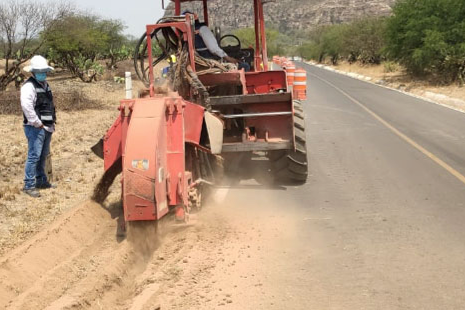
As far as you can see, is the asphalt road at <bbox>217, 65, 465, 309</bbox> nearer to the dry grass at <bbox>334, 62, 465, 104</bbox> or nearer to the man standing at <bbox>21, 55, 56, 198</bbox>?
the man standing at <bbox>21, 55, 56, 198</bbox>

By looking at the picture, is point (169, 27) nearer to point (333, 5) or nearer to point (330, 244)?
point (330, 244)

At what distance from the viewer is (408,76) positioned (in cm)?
3156

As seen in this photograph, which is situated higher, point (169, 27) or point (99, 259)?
point (169, 27)

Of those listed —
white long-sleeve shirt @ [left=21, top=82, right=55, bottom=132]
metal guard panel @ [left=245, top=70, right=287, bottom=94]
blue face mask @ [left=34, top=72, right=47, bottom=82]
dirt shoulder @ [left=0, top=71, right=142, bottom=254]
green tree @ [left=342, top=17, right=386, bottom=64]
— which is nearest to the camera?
dirt shoulder @ [left=0, top=71, right=142, bottom=254]

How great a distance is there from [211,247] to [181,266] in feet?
1.81

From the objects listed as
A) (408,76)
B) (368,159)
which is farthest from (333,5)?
(368,159)

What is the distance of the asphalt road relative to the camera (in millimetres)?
4164

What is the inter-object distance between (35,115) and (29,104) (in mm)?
158

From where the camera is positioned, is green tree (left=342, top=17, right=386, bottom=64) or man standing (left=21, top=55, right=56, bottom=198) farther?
green tree (left=342, top=17, right=386, bottom=64)

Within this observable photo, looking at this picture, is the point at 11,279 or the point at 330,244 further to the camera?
the point at 330,244

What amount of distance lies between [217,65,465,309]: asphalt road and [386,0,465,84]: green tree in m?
15.1

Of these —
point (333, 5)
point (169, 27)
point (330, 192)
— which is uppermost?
point (333, 5)

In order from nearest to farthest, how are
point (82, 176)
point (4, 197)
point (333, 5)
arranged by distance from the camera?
point (4, 197), point (82, 176), point (333, 5)

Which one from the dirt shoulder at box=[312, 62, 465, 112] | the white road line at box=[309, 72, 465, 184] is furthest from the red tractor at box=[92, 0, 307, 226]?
the dirt shoulder at box=[312, 62, 465, 112]
